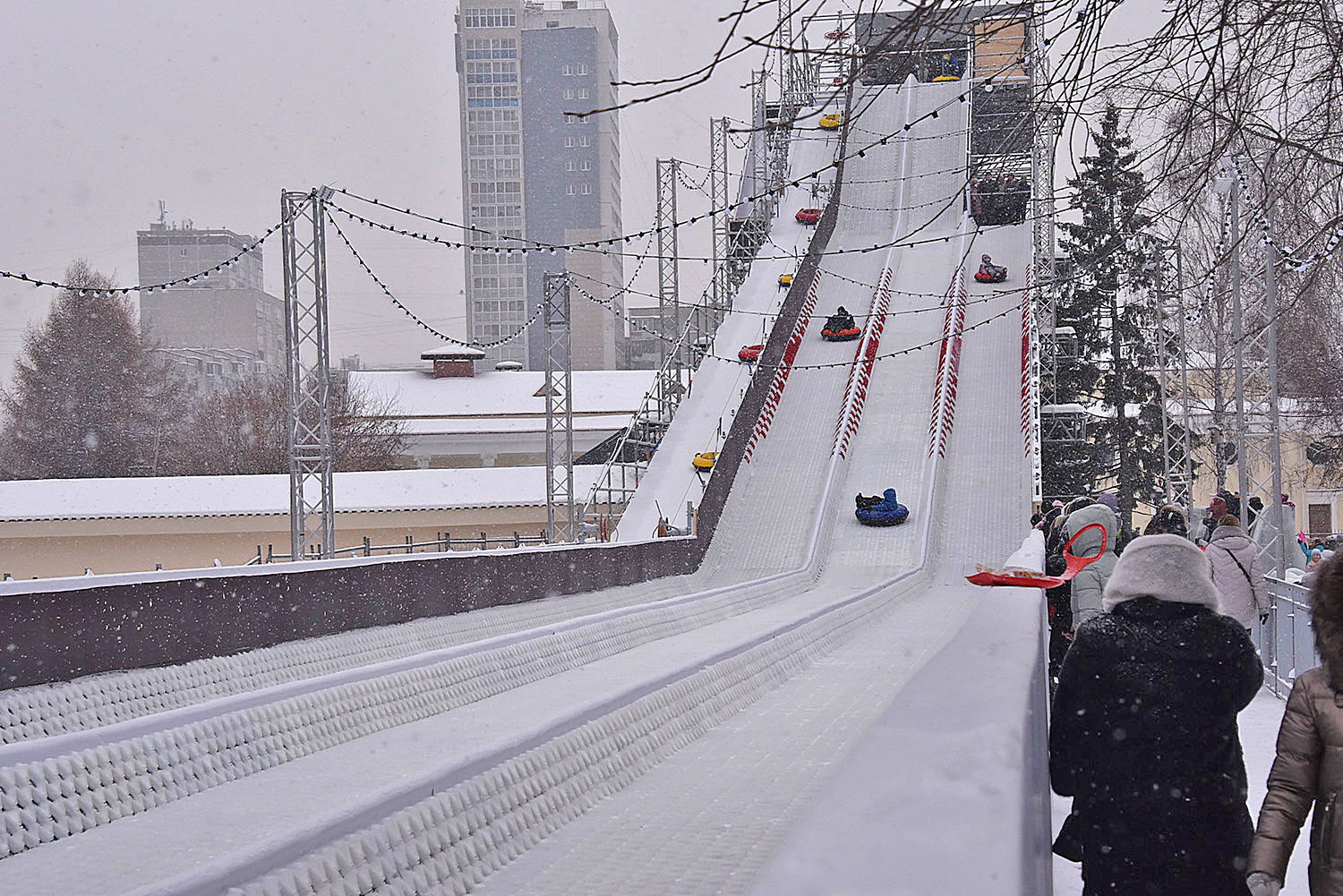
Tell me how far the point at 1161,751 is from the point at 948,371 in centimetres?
1909

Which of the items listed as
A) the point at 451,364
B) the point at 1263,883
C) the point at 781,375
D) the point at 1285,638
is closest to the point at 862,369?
the point at 781,375

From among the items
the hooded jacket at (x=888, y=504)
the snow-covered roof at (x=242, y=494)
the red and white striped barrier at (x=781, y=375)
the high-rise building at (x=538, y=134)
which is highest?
the high-rise building at (x=538, y=134)

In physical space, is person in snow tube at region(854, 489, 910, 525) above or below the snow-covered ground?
above

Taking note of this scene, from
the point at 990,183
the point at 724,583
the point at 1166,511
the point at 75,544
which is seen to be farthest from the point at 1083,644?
the point at 990,183

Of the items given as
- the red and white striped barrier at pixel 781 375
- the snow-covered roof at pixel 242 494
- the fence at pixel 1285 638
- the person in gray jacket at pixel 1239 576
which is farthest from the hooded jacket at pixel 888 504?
the snow-covered roof at pixel 242 494

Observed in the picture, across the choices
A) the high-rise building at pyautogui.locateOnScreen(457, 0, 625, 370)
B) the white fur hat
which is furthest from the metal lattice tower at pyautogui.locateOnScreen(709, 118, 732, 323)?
the high-rise building at pyautogui.locateOnScreen(457, 0, 625, 370)

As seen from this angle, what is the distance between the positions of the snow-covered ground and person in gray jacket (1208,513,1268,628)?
638 millimetres

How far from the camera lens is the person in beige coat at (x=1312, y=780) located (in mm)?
2861

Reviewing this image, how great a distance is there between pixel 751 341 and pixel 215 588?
17261 mm

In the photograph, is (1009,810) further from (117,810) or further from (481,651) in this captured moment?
(481,651)

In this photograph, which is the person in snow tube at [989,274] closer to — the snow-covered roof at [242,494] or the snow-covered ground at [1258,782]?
the snow-covered roof at [242,494]

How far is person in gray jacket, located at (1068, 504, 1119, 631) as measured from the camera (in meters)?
6.23

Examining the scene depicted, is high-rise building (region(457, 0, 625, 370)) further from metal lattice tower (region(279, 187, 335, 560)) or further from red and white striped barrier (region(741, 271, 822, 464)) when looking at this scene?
metal lattice tower (region(279, 187, 335, 560))

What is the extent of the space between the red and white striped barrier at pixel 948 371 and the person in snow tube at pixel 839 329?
1.71 metres
